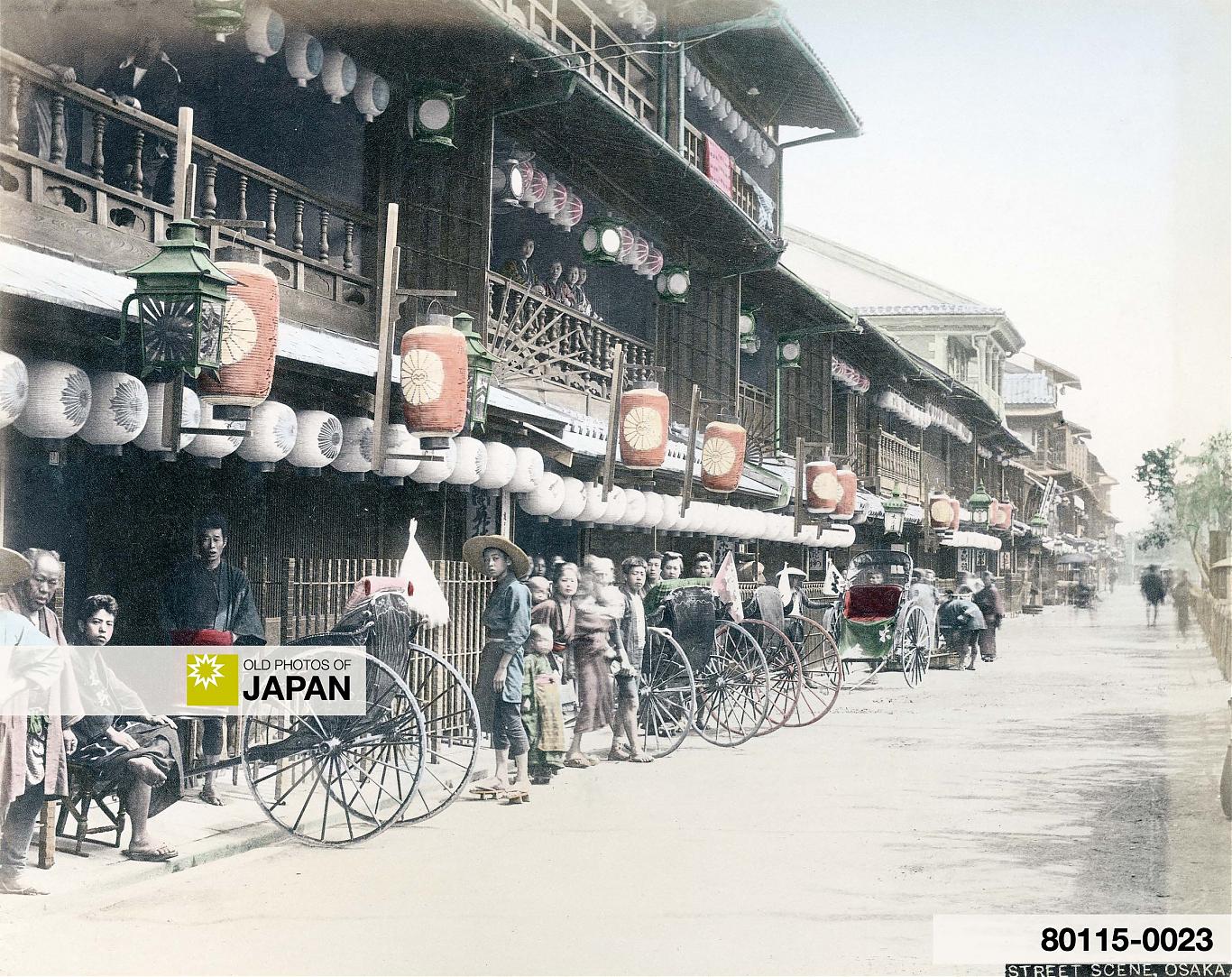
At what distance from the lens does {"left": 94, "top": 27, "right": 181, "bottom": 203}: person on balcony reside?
1055 cm

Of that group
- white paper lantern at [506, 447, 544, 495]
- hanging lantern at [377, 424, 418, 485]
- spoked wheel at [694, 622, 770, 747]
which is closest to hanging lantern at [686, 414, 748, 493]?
spoked wheel at [694, 622, 770, 747]

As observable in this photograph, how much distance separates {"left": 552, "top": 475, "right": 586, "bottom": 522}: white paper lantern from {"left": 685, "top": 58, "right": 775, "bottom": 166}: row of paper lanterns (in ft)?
26.3

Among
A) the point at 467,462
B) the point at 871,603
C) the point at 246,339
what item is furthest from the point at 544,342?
the point at 246,339

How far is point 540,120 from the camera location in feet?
50.1

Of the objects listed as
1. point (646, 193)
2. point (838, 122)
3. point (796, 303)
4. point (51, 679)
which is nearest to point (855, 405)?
point (796, 303)

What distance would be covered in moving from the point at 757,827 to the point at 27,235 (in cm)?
603

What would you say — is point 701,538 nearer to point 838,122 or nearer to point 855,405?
point 838,122

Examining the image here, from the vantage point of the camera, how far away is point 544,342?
16.2 meters

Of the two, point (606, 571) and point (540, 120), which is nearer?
point (606, 571)

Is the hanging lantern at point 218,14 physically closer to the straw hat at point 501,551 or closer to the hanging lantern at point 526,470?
the straw hat at point 501,551

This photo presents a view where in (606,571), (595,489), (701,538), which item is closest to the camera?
(606,571)

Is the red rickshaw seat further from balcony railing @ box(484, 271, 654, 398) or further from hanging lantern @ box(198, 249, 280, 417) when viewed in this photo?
hanging lantern @ box(198, 249, 280, 417)
